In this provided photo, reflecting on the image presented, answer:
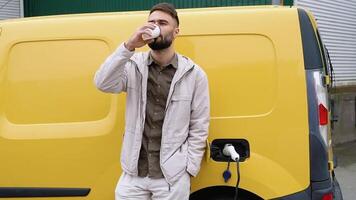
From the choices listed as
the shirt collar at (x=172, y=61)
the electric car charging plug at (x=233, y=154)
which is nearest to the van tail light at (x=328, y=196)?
the electric car charging plug at (x=233, y=154)

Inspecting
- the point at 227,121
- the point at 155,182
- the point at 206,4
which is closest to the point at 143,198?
the point at 155,182

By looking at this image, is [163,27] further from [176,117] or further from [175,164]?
[175,164]

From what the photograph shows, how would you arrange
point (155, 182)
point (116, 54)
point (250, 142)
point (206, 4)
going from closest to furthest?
point (116, 54) < point (155, 182) < point (250, 142) < point (206, 4)

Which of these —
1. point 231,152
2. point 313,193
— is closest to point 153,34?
point 231,152

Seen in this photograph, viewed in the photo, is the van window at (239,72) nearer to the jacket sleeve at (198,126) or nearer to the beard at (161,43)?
the jacket sleeve at (198,126)

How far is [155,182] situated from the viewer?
2.87 meters

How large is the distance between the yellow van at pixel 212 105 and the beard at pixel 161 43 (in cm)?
42

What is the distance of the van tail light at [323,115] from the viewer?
3.05 m

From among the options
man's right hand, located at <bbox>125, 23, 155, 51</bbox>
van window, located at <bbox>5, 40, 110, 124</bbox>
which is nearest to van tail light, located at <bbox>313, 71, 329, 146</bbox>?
man's right hand, located at <bbox>125, 23, 155, 51</bbox>

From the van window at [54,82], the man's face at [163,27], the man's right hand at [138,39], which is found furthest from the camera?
the van window at [54,82]

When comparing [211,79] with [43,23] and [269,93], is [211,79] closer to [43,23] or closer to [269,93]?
[269,93]

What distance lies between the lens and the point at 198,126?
289cm

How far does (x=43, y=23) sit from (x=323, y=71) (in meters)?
1.90

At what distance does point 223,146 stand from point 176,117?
0.43 metres
